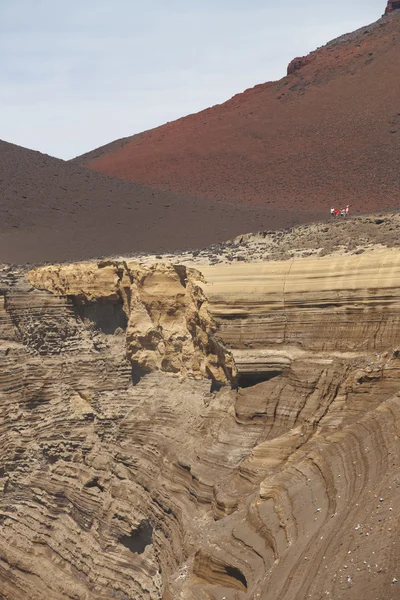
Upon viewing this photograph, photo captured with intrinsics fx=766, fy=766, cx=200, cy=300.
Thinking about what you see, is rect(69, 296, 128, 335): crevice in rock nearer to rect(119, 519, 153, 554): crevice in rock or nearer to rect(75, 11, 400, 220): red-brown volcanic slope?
rect(119, 519, 153, 554): crevice in rock

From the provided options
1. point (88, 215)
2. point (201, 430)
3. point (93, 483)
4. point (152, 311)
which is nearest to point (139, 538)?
point (93, 483)

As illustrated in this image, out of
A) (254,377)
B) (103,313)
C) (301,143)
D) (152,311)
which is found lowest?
(254,377)

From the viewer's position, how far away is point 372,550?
6734mm

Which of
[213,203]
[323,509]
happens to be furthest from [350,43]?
[323,509]

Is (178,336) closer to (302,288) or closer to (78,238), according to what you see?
(302,288)

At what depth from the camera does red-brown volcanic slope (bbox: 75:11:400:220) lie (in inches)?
1956

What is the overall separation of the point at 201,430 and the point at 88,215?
27.0 meters

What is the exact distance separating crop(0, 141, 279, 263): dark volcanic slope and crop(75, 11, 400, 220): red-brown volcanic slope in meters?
5.76

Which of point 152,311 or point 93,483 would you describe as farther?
point 93,483

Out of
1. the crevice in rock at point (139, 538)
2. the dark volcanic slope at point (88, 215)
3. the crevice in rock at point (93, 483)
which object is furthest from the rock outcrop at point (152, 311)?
the dark volcanic slope at point (88, 215)

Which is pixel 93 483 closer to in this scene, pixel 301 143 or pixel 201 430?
pixel 201 430

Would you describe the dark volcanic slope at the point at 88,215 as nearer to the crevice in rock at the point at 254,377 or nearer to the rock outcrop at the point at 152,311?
the rock outcrop at the point at 152,311

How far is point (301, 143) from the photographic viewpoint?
5588cm

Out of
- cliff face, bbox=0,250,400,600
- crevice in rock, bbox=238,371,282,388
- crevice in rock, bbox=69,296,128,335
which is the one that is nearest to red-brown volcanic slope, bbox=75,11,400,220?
crevice in rock, bbox=69,296,128,335
